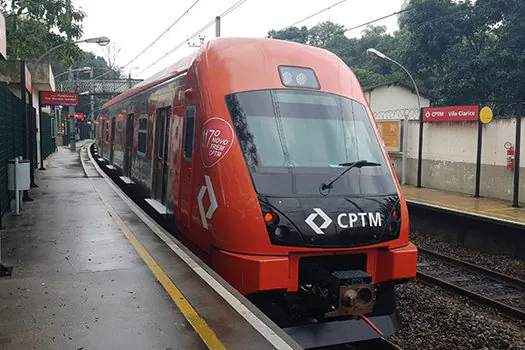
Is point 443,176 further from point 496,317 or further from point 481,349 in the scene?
point 481,349

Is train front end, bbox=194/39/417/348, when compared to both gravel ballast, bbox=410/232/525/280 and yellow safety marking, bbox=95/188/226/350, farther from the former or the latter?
gravel ballast, bbox=410/232/525/280

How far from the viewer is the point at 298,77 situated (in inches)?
250

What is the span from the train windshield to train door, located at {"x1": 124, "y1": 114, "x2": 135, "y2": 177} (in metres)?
7.11

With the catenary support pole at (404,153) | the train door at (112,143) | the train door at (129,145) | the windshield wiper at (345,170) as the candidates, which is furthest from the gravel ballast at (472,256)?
the train door at (112,143)

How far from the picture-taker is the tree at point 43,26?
19.6 metres

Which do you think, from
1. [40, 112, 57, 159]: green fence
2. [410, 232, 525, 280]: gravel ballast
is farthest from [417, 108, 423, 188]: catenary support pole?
[40, 112, 57, 159]: green fence

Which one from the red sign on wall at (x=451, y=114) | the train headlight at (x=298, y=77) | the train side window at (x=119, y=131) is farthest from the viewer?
the train side window at (x=119, y=131)

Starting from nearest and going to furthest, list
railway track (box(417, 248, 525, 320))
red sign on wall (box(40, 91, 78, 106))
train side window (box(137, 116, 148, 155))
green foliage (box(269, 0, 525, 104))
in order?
railway track (box(417, 248, 525, 320)), train side window (box(137, 116, 148, 155)), red sign on wall (box(40, 91, 78, 106)), green foliage (box(269, 0, 525, 104))

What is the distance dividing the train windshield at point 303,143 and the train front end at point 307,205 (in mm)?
13

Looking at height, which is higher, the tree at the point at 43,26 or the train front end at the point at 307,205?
the tree at the point at 43,26

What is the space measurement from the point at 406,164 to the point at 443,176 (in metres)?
1.99

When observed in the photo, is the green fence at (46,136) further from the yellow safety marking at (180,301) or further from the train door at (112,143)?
the yellow safety marking at (180,301)

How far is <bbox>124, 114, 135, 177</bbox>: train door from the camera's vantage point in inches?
499

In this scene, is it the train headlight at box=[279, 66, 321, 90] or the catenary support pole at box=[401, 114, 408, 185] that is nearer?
the train headlight at box=[279, 66, 321, 90]
